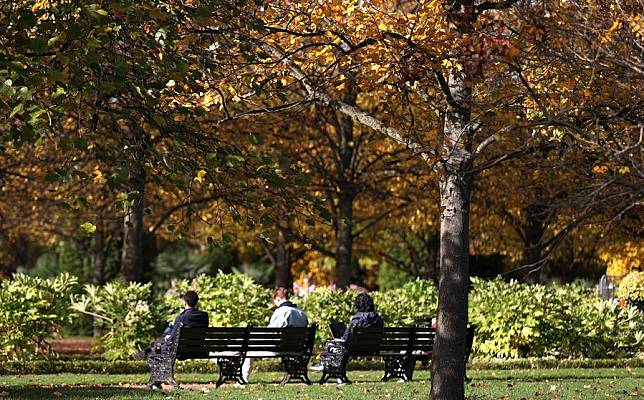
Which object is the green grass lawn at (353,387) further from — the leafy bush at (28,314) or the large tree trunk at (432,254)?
the large tree trunk at (432,254)

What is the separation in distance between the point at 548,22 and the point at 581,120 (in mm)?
1899

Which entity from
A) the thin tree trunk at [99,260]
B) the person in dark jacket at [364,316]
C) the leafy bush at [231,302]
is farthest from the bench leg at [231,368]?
the thin tree trunk at [99,260]

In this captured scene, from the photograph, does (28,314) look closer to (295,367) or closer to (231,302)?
(231,302)

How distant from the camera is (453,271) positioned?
1062cm

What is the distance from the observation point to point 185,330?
1369 centimetres

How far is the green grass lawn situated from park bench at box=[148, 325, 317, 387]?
32 cm

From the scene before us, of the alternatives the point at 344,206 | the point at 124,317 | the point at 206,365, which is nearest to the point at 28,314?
the point at 124,317

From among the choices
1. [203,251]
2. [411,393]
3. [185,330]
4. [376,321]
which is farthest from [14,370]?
[203,251]

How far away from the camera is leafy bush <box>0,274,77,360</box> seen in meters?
16.9

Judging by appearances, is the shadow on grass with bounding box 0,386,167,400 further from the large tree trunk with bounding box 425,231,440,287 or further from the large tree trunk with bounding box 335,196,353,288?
the large tree trunk with bounding box 425,231,440,287

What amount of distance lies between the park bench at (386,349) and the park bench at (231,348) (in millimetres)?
405

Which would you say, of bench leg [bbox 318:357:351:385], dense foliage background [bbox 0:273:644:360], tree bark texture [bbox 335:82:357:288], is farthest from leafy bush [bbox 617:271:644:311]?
bench leg [bbox 318:357:351:385]

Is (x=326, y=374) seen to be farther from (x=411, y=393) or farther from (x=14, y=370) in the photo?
(x=14, y=370)

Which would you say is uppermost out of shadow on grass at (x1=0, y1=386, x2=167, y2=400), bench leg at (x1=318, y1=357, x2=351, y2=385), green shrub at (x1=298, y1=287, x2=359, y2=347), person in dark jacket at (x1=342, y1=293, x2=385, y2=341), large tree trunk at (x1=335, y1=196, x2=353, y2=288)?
large tree trunk at (x1=335, y1=196, x2=353, y2=288)
